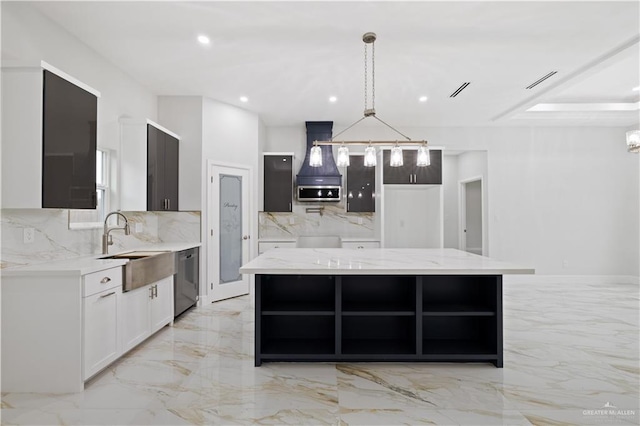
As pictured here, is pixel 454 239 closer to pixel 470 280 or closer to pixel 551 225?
pixel 551 225

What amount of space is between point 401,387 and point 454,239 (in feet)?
18.4

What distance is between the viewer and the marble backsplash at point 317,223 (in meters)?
6.26

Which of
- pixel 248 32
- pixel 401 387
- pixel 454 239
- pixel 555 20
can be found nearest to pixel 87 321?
pixel 401 387

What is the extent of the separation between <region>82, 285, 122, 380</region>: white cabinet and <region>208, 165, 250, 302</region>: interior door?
2077 mm

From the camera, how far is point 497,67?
3820 mm

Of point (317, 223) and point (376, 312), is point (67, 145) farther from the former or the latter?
point (317, 223)

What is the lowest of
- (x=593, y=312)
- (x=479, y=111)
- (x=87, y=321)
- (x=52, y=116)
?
(x=593, y=312)

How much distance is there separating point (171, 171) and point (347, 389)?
3.43 metres

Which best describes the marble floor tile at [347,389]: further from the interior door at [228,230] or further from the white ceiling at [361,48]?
the white ceiling at [361,48]

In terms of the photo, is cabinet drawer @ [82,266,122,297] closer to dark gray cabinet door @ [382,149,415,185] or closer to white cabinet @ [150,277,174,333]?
white cabinet @ [150,277,174,333]

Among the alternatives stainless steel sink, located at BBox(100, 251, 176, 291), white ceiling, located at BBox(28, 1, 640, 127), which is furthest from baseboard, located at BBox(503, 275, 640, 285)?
stainless steel sink, located at BBox(100, 251, 176, 291)

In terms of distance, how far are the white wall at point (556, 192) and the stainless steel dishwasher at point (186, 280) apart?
2.71 metres

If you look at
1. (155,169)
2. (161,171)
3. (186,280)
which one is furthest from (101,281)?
(161,171)

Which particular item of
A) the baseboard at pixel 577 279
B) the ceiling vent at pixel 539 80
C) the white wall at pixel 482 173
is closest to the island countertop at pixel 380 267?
the ceiling vent at pixel 539 80
